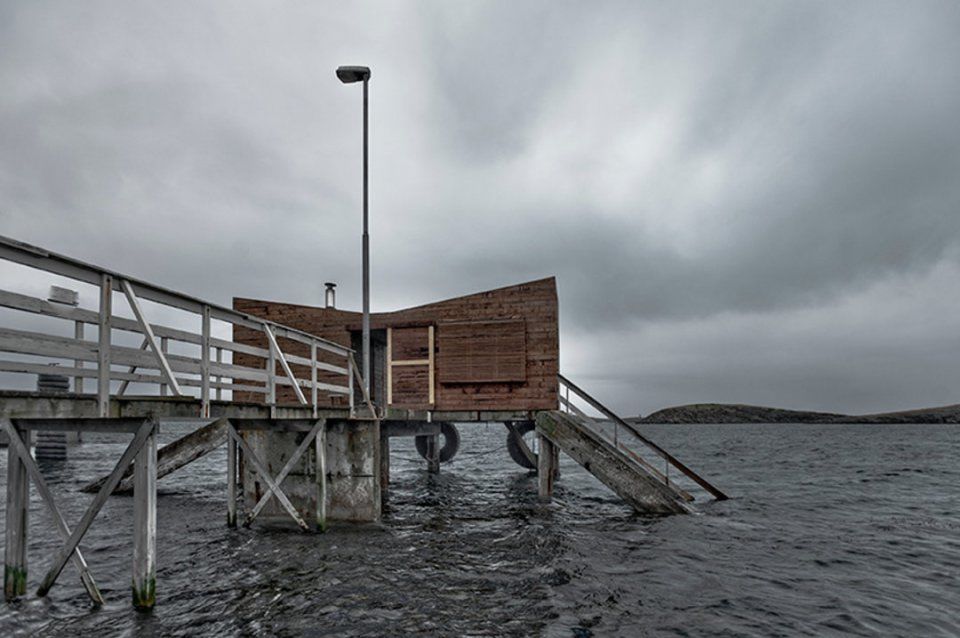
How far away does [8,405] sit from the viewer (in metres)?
5.68

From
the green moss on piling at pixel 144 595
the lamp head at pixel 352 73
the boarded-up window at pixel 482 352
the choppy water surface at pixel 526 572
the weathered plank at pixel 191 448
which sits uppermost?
the lamp head at pixel 352 73

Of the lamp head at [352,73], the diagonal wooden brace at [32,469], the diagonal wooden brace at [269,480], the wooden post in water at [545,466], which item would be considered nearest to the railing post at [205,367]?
the diagonal wooden brace at [32,469]

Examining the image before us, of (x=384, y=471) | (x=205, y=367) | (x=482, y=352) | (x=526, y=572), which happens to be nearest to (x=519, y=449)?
(x=384, y=471)

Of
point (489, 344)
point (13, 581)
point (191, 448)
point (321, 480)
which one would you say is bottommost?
point (13, 581)

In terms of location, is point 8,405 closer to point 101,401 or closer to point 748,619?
point 101,401

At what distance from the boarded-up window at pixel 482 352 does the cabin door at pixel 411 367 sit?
42 centimetres

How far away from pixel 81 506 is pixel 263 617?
13.8 meters

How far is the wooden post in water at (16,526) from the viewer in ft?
25.0

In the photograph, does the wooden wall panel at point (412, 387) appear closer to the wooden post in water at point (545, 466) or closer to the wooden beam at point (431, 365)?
the wooden beam at point (431, 365)

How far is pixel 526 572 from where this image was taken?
10.5 metres

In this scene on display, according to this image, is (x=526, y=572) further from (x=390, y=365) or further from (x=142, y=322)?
(x=390, y=365)

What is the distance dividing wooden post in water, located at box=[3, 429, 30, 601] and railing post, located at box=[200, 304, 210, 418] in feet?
7.46

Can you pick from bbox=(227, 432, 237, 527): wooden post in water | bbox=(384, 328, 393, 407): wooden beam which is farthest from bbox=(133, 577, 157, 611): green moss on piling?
bbox=(384, 328, 393, 407): wooden beam

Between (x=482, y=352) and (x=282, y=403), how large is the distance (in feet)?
22.6
